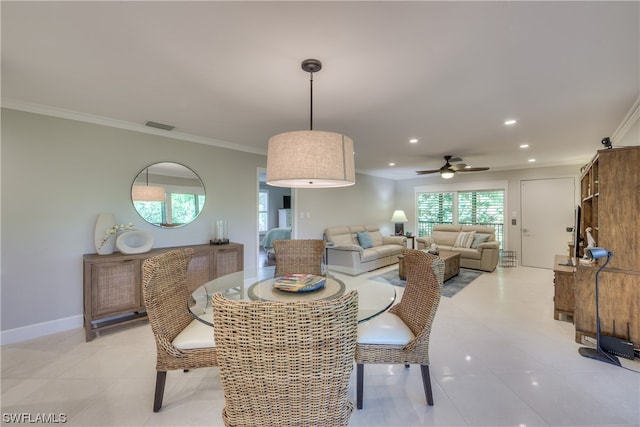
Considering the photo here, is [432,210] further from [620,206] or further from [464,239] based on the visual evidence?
[620,206]

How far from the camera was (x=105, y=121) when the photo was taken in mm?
3102

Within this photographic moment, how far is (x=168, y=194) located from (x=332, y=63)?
2781mm

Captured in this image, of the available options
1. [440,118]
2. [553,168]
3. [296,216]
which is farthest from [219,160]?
[553,168]

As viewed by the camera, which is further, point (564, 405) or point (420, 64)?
point (420, 64)

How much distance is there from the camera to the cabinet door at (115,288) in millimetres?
2738

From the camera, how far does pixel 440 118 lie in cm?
305

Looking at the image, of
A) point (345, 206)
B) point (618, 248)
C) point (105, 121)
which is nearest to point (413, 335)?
point (618, 248)

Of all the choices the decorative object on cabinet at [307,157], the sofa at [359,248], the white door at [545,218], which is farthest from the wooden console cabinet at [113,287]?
the white door at [545,218]

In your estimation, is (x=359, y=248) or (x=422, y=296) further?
(x=359, y=248)

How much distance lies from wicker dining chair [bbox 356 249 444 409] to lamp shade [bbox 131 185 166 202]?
3.05m

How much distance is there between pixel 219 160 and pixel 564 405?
171 inches

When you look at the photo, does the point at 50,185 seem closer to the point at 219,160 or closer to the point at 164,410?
the point at 219,160

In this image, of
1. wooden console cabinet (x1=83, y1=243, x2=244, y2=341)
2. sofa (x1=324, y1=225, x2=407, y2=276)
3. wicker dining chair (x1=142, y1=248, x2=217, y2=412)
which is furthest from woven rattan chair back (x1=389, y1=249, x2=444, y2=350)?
sofa (x1=324, y1=225, x2=407, y2=276)

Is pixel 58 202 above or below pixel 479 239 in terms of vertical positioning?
above
